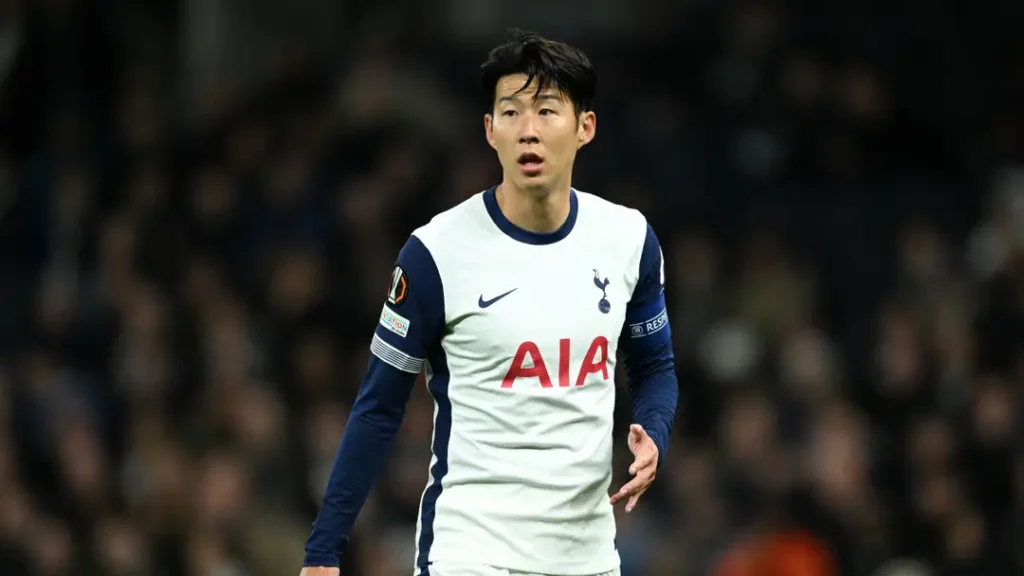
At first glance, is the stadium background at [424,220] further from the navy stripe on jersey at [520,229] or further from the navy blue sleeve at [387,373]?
the navy stripe on jersey at [520,229]

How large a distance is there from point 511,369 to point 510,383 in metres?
0.04

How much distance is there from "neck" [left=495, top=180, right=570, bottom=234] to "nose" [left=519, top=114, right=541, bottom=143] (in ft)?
0.53

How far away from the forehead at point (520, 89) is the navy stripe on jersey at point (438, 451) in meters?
0.69

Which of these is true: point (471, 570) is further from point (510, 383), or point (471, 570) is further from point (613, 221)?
point (613, 221)

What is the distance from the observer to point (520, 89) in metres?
4.72

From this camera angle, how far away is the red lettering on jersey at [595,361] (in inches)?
188

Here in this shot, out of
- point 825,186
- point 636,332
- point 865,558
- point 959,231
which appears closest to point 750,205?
point 825,186

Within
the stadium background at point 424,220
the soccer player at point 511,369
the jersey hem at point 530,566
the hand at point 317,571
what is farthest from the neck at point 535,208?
the stadium background at point 424,220

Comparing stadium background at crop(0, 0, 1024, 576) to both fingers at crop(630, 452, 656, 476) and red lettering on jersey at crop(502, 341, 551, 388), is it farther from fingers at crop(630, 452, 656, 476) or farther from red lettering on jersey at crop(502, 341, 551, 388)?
fingers at crop(630, 452, 656, 476)

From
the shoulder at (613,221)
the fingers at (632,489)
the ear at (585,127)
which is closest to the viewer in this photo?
the fingers at (632,489)

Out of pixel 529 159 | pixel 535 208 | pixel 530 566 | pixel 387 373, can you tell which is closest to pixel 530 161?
pixel 529 159

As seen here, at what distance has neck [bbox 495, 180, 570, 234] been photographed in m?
4.84

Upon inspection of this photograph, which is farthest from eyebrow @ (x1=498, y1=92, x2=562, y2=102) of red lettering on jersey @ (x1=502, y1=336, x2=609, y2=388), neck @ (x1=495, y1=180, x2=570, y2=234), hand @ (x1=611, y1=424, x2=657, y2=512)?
hand @ (x1=611, y1=424, x2=657, y2=512)

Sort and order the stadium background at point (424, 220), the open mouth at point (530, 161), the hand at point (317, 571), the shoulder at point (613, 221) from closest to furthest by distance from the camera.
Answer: the hand at point (317, 571), the open mouth at point (530, 161), the shoulder at point (613, 221), the stadium background at point (424, 220)
